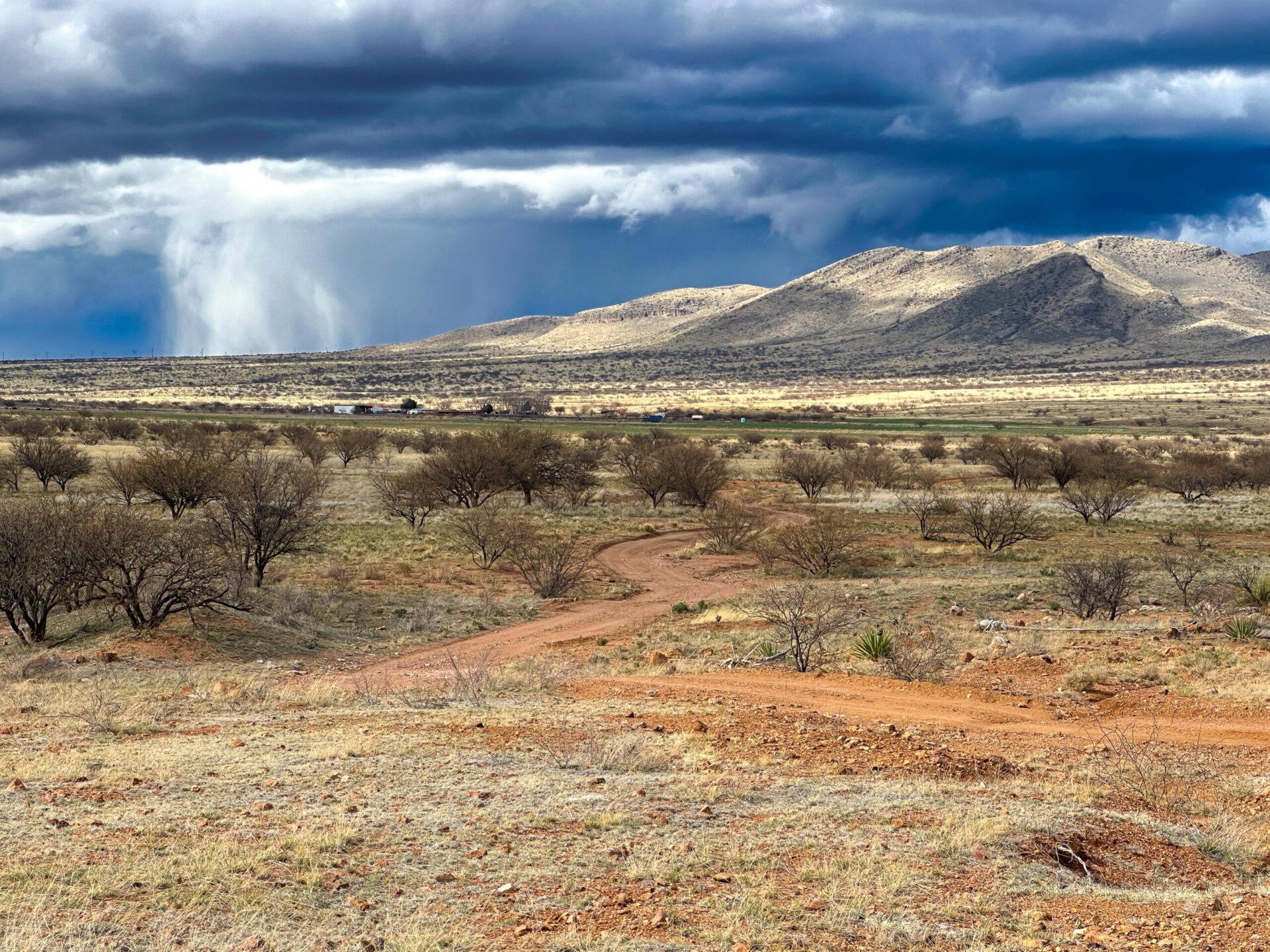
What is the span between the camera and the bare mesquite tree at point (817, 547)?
3572 cm

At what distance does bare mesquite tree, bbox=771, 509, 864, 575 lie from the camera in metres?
35.7

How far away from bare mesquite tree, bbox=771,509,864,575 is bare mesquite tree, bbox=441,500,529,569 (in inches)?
351

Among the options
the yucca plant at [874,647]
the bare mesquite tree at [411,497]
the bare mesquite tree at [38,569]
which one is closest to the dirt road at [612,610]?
the yucca plant at [874,647]

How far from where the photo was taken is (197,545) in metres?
27.1

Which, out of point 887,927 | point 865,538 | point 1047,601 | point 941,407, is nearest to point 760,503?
point 865,538

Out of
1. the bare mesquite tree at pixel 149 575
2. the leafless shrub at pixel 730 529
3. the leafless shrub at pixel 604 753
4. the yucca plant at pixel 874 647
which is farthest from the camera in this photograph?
the leafless shrub at pixel 730 529

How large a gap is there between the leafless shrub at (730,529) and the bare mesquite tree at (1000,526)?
787cm

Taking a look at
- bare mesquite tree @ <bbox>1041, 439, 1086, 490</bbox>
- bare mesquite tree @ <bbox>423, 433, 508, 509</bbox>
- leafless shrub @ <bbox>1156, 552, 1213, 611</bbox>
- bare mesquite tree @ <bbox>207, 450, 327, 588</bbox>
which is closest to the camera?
leafless shrub @ <bbox>1156, 552, 1213, 611</bbox>

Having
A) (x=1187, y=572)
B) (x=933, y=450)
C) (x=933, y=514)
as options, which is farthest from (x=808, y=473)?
(x=1187, y=572)

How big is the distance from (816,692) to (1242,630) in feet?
30.2

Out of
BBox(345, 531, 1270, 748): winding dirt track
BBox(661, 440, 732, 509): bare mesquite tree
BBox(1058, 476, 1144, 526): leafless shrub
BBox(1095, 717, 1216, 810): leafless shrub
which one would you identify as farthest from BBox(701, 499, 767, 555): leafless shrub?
BBox(1095, 717, 1216, 810): leafless shrub

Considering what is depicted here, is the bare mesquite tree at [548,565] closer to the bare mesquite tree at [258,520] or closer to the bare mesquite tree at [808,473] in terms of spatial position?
the bare mesquite tree at [258,520]

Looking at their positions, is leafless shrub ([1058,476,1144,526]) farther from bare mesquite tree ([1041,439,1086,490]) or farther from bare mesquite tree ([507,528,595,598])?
bare mesquite tree ([507,528,595,598])

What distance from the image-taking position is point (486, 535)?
38.3 meters
